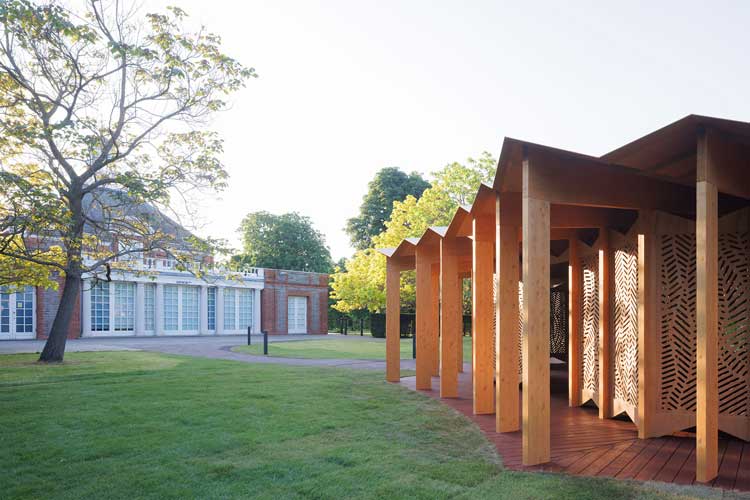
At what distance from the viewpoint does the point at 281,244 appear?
56.2 m

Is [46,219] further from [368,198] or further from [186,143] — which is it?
[368,198]

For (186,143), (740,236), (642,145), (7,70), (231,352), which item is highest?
(7,70)

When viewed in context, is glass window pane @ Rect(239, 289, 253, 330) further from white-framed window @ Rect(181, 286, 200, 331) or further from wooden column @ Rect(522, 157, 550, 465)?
wooden column @ Rect(522, 157, 550, 465)

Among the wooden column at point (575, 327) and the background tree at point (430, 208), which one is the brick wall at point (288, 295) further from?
the wooden column at point (575, 327)

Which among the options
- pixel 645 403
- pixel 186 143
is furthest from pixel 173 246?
pixel 645 403

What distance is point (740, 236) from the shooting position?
6.75 m

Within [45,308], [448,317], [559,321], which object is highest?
[448,317]

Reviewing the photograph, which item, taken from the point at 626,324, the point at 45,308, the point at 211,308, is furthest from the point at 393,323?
the point at 211,308

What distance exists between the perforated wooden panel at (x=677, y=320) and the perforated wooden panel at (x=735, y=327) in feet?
1.10

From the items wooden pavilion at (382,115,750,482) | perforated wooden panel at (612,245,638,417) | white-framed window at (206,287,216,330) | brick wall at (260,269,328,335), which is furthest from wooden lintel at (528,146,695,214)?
brick wall at (260,269,328,335)

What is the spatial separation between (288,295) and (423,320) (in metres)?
31.6

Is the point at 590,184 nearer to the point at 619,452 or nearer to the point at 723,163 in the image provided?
the point at 723,163

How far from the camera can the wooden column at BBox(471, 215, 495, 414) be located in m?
8.81

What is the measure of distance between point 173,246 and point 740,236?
14.1 m
